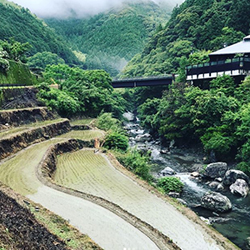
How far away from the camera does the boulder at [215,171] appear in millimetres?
26070

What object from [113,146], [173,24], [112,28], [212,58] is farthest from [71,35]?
[113,146]

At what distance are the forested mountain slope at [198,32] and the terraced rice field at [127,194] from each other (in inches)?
1776

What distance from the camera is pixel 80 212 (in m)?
13.6

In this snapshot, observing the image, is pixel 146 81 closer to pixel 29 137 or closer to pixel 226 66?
pixel 226 66

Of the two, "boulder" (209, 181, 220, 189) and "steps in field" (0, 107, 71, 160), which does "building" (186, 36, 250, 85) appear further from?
"steps in field" (0, 107, 71, 160)

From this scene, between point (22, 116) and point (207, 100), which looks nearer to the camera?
point (22, 116)

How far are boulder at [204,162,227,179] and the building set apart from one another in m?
16.8

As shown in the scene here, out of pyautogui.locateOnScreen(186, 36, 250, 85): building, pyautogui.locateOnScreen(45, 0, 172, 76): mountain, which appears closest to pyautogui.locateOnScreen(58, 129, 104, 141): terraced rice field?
pyautogui.locateOnScreen(186, 36, 250, 85): building

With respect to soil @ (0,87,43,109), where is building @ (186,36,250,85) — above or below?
above

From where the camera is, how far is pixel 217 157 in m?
30.2

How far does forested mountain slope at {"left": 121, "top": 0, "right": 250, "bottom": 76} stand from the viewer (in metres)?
63.4

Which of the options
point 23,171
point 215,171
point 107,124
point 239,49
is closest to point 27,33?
point 107,124

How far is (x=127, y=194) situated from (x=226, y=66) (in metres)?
29.5

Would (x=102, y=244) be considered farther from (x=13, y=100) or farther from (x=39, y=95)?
(x=39, y=95)
